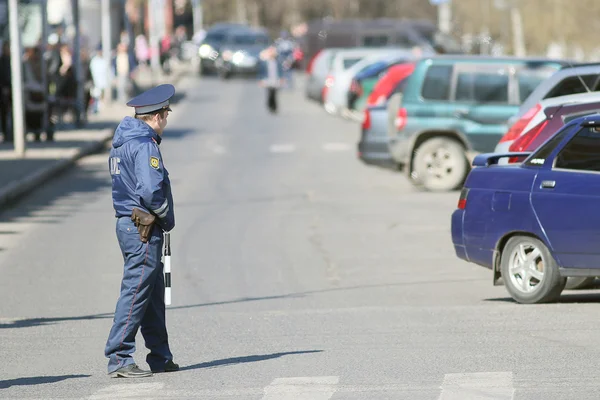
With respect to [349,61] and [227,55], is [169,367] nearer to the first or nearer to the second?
[349,61]

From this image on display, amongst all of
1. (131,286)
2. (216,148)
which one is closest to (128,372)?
(131,286)

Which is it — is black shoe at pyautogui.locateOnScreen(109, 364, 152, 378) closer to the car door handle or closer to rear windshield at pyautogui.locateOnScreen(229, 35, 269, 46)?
the car door handle

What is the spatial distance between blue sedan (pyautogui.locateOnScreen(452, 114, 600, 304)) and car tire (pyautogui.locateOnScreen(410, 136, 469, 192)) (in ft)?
32.6

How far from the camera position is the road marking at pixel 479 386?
841 cm

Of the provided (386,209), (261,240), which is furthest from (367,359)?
(386,209)

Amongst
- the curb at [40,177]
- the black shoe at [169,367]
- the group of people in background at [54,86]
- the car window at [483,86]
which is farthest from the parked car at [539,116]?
the group of people in background at [54,86]

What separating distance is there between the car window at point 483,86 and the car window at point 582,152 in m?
10.5

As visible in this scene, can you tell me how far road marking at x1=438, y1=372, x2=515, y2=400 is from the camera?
8.41 meters

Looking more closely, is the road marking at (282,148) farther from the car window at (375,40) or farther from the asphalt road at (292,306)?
the car window at (375,40)

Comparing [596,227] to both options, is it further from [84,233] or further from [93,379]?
[84,233]

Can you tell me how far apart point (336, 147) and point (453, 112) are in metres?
9.66

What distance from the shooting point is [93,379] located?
30.4 ft

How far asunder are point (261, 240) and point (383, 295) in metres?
4.16

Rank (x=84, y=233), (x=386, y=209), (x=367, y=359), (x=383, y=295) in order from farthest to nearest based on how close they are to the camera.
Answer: (x=386, y=209) → (x=84, y=233) → (x=383, y=295) → (x=367, y=359)
